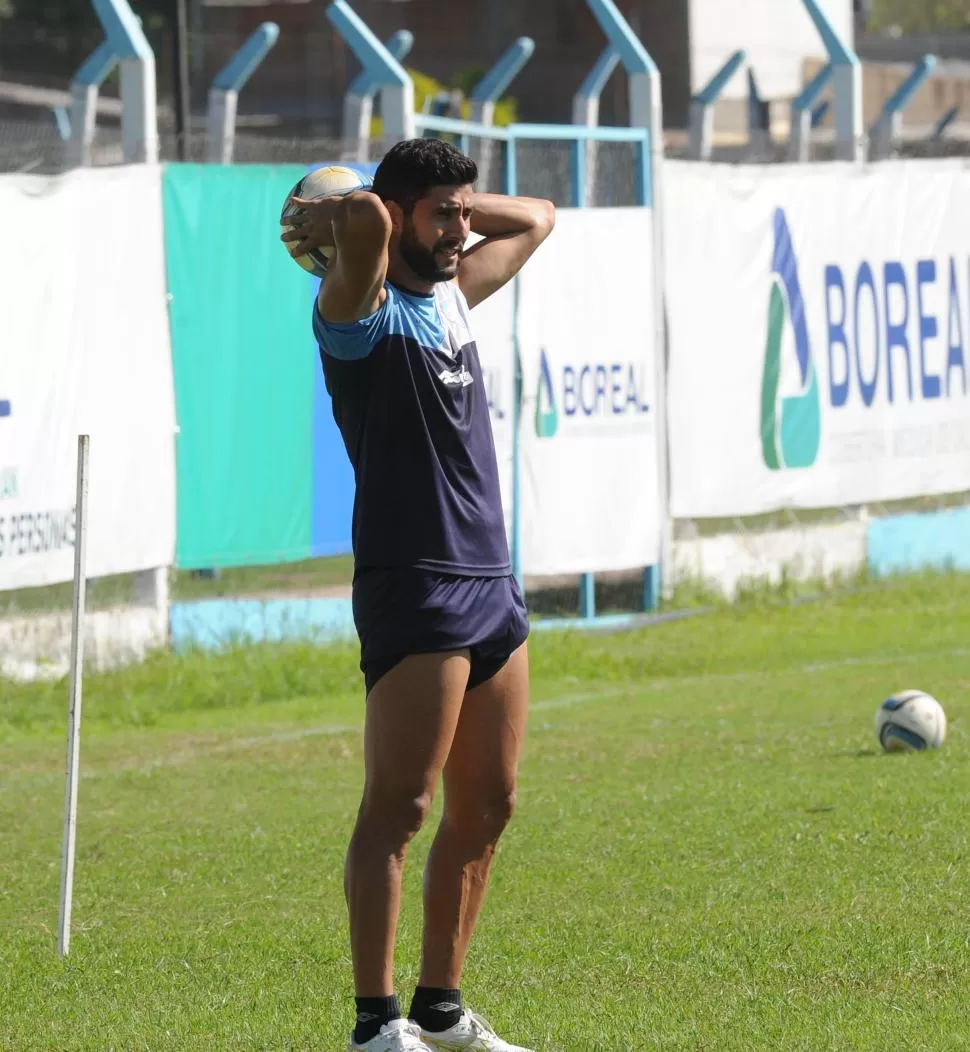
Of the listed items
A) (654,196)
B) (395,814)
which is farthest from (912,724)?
(654,196)

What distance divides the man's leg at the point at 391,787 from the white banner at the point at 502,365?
343 inches

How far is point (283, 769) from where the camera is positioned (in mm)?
10062

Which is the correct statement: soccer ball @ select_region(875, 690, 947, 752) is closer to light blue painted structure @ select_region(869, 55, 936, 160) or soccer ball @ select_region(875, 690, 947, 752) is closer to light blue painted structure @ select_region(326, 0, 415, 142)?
light blue painted structure @ select_region(326, 0, 415, 142)

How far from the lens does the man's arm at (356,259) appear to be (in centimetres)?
479

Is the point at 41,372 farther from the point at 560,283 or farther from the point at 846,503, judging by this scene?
the point at 846,503

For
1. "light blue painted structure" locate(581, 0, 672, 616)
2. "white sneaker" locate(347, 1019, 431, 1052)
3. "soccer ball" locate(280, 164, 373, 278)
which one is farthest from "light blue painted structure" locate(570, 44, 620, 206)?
"white sneaker" locate(347, 1019, 431, 1052)

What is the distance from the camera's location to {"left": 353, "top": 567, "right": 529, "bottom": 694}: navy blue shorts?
5.05 m

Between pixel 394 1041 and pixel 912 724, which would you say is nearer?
pixel 394 1041

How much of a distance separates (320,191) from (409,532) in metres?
0.83

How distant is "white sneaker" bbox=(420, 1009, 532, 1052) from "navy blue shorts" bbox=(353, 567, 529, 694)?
2.73 feet

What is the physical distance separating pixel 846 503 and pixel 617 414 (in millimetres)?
2571

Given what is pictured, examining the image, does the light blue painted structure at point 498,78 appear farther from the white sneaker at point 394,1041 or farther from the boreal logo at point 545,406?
the white sneaker at point 394,1041

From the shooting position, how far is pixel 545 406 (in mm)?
14383

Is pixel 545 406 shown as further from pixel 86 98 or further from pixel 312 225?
pixel 312 225
